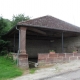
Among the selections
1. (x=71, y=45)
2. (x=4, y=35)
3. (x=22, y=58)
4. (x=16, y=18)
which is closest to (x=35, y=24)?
(x=22, y=58)

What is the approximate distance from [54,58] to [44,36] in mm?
6355

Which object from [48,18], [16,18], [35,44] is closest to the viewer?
[48,18]

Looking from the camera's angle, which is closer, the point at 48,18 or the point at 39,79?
the point at 39,79

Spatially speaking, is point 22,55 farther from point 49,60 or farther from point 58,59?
point 58,59

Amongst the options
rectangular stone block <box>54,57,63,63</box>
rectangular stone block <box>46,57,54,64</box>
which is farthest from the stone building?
rectangular stone block <box>46,57,54,64</box>

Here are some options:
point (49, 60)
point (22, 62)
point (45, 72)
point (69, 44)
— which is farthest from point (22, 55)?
point (69, 44)

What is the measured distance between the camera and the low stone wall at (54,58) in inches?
442

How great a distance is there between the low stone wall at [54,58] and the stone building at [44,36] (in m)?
0.91

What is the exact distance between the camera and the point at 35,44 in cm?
1844

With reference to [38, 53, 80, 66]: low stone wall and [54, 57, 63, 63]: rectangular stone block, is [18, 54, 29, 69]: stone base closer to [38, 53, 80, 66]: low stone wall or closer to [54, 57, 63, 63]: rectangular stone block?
[38, 53, 80, 66]: low stone wall

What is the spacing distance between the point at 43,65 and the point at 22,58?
159 centimetres

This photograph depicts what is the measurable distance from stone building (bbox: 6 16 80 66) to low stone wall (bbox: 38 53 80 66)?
2.98 feet

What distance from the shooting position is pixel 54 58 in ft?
38.2

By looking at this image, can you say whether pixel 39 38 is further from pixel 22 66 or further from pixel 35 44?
pixel 22 66
